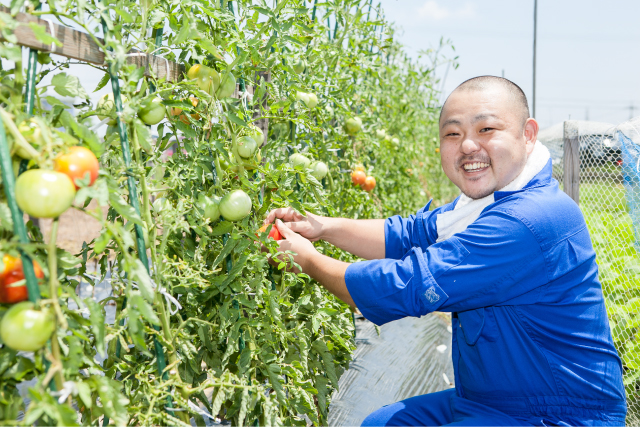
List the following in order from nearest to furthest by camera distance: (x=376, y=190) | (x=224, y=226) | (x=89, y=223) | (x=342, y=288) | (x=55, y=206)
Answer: (x=55, y=206) < (x=224, y=226) < (x=342, y=288) < (x=376, y=190) < (x=89, y=223)

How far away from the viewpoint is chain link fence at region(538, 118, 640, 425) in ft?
7.47

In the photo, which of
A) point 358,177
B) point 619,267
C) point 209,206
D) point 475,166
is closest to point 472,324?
point 475,166

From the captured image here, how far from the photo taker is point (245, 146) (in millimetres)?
1248

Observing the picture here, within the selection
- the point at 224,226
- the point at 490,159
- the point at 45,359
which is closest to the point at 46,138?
the point at 45,359

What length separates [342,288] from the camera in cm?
137

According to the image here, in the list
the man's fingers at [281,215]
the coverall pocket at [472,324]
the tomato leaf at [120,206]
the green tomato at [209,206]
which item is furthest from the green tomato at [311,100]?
the tomato leaf at [120,206]

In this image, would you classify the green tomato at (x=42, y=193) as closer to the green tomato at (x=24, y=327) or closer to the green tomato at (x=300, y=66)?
the green tomato at (x=24, y=327)

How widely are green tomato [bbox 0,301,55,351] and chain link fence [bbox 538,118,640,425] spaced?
236cm

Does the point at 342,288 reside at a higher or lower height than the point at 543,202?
lower

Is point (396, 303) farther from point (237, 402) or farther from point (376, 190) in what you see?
point (376, 190)

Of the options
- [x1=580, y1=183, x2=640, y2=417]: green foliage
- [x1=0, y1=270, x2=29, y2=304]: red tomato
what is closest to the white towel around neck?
[x1=0, y1=270, x2=29, y2=304]: red tomato

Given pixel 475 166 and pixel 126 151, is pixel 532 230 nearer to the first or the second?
pixel 475 166

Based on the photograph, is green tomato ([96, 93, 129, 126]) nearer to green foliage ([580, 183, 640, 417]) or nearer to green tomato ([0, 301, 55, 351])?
green tomato ([0, 301, 55, 351])

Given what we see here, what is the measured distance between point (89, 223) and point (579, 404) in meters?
7.60
